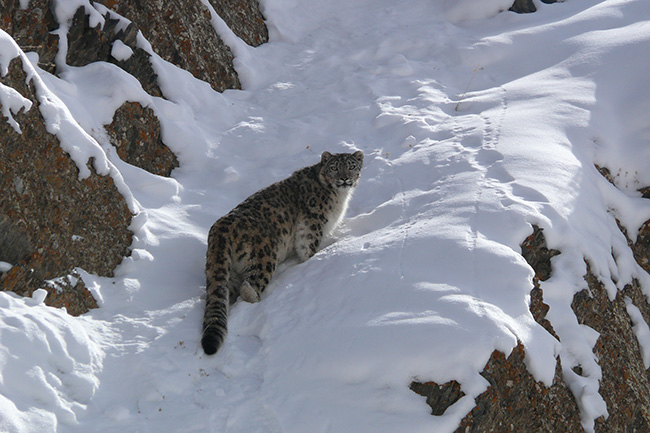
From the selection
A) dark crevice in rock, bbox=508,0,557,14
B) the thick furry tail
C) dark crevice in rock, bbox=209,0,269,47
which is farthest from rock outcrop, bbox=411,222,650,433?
dark crevice in rock, bbox=508,0,557,14

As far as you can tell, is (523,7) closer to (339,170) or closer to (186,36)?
(186,36)

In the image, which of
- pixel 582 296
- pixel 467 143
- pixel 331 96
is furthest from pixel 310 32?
pixel 582 296

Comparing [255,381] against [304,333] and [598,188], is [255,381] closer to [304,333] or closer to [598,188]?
[304,333]

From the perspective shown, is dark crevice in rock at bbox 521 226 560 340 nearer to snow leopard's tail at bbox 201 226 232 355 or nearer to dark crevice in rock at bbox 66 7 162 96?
snow leopard's tail at bbox 201 226 232 355

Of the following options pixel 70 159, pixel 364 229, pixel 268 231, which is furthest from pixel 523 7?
pixel 70 159

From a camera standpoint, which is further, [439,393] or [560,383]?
[560,383]

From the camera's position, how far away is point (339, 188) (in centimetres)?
951

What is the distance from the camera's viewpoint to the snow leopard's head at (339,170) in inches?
375

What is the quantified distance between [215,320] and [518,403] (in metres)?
3.29

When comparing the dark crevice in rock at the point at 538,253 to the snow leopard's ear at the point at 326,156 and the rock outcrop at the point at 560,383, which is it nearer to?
the rock outcrop at the point at 560,383

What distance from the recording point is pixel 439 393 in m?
5.94

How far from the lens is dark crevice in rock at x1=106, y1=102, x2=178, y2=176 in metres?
9.71

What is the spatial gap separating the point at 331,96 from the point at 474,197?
6.12 meters

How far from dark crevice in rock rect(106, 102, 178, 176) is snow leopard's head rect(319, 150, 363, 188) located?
265 centimetres
